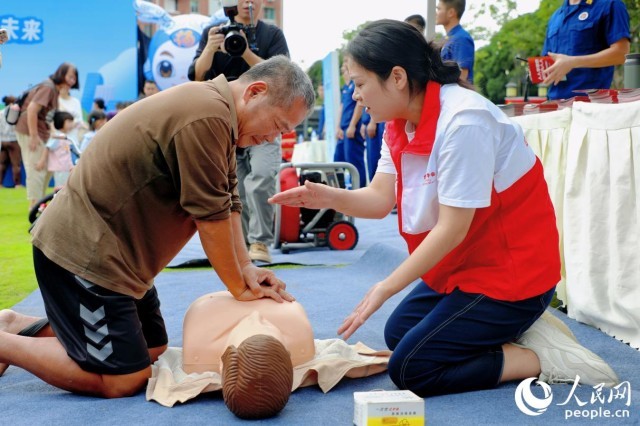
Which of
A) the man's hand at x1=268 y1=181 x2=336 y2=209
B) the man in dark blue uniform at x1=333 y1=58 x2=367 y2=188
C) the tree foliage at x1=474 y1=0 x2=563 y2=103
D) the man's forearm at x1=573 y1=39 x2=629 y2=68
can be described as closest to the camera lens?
the man's forearm at x1=573 y1=39 x2=629 y2=68

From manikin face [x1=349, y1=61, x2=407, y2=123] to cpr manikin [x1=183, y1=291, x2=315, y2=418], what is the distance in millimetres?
667

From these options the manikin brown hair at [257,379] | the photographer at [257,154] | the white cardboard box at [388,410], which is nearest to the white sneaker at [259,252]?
the photographer at [257,154]

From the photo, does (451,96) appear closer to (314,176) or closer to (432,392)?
(432,392)

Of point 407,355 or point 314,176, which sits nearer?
point 407,355

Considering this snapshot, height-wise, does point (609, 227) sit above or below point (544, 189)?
below

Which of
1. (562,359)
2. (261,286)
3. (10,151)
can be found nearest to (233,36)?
(261,286)

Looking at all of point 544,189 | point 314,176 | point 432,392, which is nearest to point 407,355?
point 432,392

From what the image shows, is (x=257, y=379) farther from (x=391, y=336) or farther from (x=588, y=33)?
(x=588, y=33)

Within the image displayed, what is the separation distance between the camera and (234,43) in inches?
164

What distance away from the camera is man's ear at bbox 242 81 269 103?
2180mm

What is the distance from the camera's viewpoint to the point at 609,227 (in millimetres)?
2781

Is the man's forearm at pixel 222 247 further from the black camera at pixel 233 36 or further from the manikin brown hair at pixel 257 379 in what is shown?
the black camera at pixel 233 36

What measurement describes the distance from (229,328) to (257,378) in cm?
40

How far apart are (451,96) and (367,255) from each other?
267 cm
